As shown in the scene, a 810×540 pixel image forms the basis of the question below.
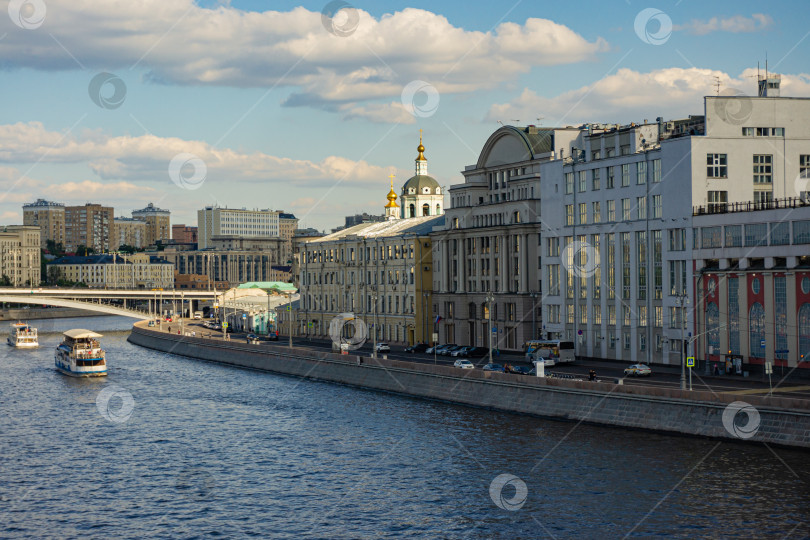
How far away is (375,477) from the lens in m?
46.9

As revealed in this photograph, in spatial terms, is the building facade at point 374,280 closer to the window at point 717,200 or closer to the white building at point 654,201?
the white building at point 654,201

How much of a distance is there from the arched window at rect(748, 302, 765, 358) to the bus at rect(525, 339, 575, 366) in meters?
16.2

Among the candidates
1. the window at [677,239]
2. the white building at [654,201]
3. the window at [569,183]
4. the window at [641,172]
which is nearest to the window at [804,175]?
the white building at [654,201]

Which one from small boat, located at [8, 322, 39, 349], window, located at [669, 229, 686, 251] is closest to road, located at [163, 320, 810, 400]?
window, located at [669, 229, 686, 251]

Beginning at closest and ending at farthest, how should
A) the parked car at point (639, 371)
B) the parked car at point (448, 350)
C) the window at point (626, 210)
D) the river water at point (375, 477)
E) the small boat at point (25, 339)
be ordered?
the river water at point (375, 477) → the parked car at point (639, 371) → the window at point (626, 210) → the parked car at point (448, 350) → the small boat at point (25, 339)

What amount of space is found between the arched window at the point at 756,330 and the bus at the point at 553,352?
1618 cm

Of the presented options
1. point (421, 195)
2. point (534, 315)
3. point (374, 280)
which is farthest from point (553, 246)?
point (421, 195)

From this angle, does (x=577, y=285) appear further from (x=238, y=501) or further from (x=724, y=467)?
(x=238, y=501)

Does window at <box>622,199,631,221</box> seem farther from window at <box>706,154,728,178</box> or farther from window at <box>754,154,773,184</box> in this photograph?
window at <box>754,154,773,184</box>

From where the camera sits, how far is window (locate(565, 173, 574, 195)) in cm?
8565

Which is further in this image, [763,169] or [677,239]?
[763,169]

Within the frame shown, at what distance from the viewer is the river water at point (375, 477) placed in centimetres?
3862

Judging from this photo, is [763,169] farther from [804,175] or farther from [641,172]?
[641,172]

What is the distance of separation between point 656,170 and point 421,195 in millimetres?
77439
